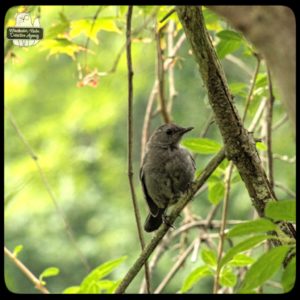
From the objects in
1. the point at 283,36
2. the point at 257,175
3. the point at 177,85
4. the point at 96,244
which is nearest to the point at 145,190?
the point at 177,85

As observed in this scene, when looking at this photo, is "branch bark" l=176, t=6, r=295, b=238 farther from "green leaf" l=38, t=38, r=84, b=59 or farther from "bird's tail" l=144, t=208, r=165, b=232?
"bird's tail" l=144, t=208, r=165, b=232

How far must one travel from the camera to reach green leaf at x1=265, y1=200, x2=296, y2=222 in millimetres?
1239

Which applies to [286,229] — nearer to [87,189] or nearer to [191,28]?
[191,28]

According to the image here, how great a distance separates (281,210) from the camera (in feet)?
4.09

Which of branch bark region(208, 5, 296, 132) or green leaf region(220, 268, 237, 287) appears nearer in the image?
branch bark region(208, 5, 296, 132)

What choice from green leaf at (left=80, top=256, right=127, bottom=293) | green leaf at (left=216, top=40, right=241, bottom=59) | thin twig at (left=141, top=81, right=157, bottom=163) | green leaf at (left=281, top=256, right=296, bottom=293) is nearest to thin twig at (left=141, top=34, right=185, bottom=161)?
thin twig at (left=141, top=81, right=157, bottom=163)

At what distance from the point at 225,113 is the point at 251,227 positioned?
44 centimetres

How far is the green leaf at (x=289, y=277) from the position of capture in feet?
4.38

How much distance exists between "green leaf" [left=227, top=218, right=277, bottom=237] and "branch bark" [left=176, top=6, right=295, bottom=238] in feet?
1.07

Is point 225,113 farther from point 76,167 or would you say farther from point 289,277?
point 76,167

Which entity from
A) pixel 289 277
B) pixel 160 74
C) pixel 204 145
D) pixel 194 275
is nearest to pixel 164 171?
pixel 160 74

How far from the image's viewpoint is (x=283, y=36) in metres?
0.88

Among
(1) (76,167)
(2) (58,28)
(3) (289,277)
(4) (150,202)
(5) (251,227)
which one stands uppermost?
(2) (58,28)
